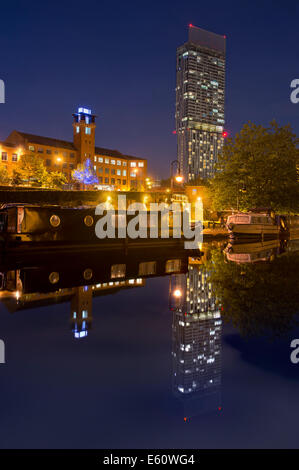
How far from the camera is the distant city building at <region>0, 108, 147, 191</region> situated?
A: 83125 millimetres

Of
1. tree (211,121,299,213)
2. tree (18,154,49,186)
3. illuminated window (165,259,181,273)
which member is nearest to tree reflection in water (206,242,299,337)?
illuminated window (165,259,181,273)

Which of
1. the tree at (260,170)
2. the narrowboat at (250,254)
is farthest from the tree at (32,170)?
the narrowboat at (250,254)

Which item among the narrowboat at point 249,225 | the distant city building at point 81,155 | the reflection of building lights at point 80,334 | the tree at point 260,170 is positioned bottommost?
the reflection of building lights at point 80,334

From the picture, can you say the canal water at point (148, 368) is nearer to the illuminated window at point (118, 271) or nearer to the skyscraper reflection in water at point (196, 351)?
the skyscraper reflection in water at point (196, 351)

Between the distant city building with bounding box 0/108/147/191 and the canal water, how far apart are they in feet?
238

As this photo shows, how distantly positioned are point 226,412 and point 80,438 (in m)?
1.41

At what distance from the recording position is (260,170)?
124 ft

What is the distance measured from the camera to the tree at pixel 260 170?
3809 centimetres

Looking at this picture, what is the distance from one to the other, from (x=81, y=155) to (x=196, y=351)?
316 ft

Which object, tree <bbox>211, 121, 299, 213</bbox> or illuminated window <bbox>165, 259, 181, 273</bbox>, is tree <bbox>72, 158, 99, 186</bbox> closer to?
tree <bbox>211, 121, 299, 213</bbox>

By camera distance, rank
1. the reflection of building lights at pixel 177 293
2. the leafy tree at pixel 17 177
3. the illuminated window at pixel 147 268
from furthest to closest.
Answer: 1. the leafy tree at pixel 17 177
2. the illuminated window at pixel 147 268
3. the reflection of building lights at pixel 177 293

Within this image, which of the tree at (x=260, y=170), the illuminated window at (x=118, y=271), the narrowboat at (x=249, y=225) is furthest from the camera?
the tree at (x=260, y=170)

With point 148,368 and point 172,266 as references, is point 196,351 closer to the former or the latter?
point 148,368

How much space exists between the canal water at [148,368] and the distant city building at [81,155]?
238ft
